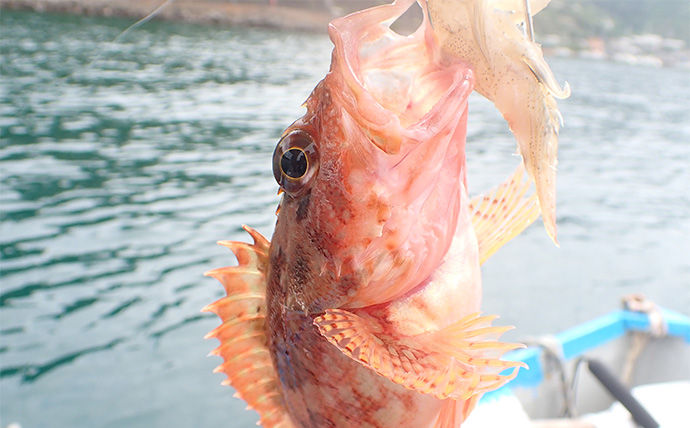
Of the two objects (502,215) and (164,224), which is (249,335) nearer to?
(502,215)

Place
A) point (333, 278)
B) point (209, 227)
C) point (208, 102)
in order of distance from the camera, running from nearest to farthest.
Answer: point (333, 278) < point (209, 227) < point (208, 102)

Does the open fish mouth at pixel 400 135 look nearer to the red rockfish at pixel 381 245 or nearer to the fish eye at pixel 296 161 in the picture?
the red rockfish at pixel 381 245

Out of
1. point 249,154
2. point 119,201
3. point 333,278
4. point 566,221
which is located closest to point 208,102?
point 249,154

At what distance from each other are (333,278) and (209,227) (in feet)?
→ 36.5

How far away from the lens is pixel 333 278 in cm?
141

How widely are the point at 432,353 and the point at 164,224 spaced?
1150 centimetres

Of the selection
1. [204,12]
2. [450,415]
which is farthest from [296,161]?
[204,12]

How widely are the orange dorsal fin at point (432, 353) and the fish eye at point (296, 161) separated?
34cm

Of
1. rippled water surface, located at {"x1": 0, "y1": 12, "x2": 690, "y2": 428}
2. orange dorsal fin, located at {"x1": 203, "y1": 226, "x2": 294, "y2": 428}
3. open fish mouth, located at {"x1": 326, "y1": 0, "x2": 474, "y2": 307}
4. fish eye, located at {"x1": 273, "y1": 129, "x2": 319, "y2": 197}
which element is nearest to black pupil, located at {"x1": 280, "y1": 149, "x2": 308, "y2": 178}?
fish eye, located at {"x1": 273, "y1": 129, "x2": 319, "y2": 197}

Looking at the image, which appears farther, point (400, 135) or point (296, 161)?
point (296, 161)

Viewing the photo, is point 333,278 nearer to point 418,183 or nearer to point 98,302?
point 418,183

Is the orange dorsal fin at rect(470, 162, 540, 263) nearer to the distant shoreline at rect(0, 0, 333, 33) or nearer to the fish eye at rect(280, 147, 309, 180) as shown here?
the fish eye at rect(280, 147, 309, 180)

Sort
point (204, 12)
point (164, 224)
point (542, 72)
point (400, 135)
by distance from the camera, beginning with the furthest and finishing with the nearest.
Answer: point (204, 12) → point (164, 224) → point (400, 135) → point (542, 72)

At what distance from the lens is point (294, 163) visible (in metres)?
1.43
